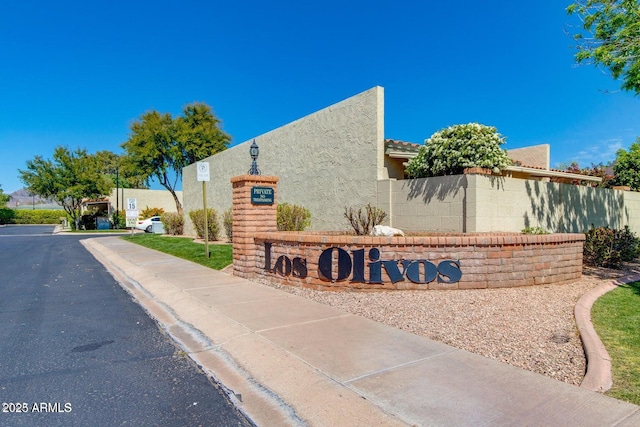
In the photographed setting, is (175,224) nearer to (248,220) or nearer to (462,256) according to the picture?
(248,220)

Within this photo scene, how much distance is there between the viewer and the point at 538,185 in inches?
443

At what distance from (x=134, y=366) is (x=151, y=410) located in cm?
115

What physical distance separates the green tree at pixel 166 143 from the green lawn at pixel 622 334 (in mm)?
32129

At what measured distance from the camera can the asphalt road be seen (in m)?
3.37

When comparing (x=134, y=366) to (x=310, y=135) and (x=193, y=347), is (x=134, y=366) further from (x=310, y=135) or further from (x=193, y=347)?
(x=310, y=135)

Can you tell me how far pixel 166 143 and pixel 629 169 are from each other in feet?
106

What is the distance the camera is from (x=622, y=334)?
4980 millimetres

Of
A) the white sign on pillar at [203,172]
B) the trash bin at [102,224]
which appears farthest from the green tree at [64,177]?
the white sign on pillar at [203,172]

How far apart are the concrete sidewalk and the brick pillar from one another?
2.82 meters

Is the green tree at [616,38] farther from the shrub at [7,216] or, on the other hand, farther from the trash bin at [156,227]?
the shrub at [7,216]

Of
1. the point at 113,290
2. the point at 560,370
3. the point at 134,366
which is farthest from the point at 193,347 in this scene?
the point at 113,290

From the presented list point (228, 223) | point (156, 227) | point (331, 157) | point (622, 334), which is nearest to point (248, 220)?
point (331, 157)

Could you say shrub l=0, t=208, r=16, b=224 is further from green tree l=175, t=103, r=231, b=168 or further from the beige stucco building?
the beige stucco building

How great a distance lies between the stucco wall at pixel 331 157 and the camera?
38.8 feet
